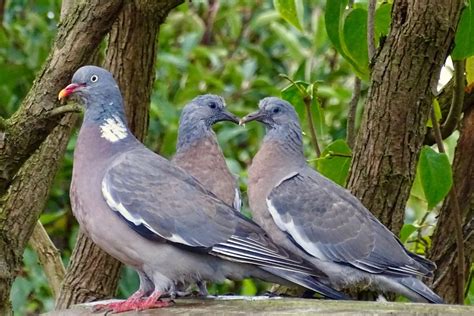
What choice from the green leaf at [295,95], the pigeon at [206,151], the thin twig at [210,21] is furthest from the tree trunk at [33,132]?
the thin twig at [210,21]

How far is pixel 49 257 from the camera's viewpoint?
4.79 metres

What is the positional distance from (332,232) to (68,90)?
3.64ft

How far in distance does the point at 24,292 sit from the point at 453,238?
7.21 feet

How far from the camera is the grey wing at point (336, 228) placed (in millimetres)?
3896

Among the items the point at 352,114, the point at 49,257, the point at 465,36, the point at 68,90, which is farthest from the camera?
the point at 49,257

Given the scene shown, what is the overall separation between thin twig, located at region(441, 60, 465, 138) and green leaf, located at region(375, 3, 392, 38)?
12.4 inches

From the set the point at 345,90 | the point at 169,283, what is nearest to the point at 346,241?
the point at 169,283

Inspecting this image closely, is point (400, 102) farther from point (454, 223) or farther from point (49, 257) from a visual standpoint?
point (49, 257)

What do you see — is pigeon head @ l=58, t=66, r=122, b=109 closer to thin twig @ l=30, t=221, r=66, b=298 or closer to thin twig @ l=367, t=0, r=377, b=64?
thin twig @ l=367, t=0, r=377, b=64

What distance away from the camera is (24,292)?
17.8 ft

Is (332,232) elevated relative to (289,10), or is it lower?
lower

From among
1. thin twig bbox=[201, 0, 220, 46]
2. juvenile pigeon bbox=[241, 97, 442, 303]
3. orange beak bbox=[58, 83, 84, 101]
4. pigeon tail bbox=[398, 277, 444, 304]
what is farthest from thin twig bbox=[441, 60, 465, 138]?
thin twig bbox=[201, 0, 220, 46]

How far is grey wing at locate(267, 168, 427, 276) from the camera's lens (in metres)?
3.90

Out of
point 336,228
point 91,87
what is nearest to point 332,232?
point 336,228
